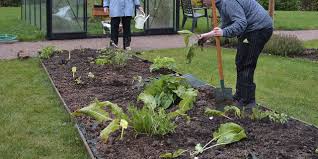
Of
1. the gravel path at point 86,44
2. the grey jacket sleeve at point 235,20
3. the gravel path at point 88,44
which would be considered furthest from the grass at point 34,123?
the gravel path at point 86,44

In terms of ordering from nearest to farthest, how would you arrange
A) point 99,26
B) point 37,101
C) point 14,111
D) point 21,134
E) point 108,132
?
1. point 108,132
2. point 21,134
3. point 14,111
4. point 37,101
5. point 99,26

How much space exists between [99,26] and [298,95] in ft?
33.6

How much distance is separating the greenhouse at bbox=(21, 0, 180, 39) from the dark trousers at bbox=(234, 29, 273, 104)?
8.66 m

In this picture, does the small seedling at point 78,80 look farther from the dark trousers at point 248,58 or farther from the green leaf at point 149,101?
the dark trousers at point 248,58

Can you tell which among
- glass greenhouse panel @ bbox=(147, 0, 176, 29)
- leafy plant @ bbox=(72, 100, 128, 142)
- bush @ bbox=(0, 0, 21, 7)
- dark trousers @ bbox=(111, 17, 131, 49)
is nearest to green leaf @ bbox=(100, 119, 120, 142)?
leafy plant @ bbox=(72, 100, 128, 142)

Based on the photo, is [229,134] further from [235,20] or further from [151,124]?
[235,20]

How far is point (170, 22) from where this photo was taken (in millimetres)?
15203

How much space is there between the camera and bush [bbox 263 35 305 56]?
10.8 metres

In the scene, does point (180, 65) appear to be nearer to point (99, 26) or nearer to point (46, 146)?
point (46, 146)

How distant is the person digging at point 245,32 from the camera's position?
482 centimetres

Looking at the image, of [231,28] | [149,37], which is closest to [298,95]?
[231,28]

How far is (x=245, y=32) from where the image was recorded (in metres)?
5.25

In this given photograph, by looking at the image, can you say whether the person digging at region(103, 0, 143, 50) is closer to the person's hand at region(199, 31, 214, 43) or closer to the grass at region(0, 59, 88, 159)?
the grass at region(0, 59, 88, 159)

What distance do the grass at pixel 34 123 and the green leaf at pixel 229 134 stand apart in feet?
3.91
